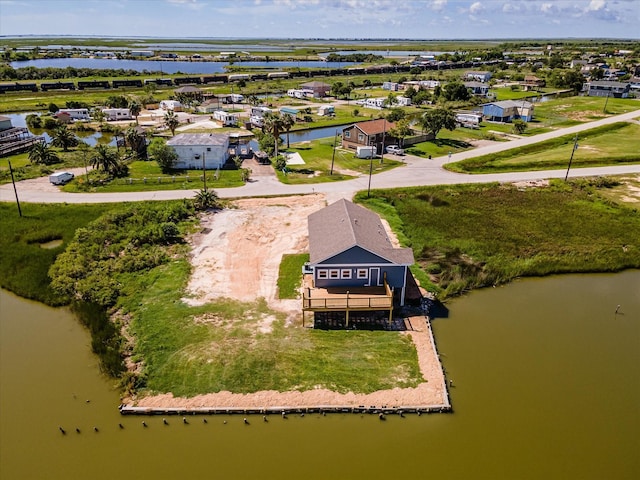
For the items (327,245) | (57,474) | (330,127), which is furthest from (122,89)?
(57,474)

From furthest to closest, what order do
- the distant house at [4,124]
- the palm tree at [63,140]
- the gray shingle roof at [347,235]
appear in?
the distant house at [4,124] < the palm tree at [63,140] < the gray shingle roof at [347,235]

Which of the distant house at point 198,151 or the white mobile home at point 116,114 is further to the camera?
the white mobile home at point 116,114

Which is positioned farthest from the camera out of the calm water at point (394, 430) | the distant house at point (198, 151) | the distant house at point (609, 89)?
the distant house at point (609, 89)

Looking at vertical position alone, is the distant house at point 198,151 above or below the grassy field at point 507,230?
above

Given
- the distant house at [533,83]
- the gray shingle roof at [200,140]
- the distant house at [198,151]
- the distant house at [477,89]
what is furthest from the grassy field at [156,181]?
the distant house at [533,83]

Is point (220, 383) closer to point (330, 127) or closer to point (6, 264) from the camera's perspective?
point (6, 264)

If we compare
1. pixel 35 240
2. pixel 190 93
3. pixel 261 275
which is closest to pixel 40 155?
pixel 35 240

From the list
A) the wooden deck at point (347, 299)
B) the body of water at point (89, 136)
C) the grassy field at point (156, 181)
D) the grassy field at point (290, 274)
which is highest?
the wooden deck at point (347, 299)

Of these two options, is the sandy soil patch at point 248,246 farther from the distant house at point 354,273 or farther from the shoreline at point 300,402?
the shoreline at point 300,402
